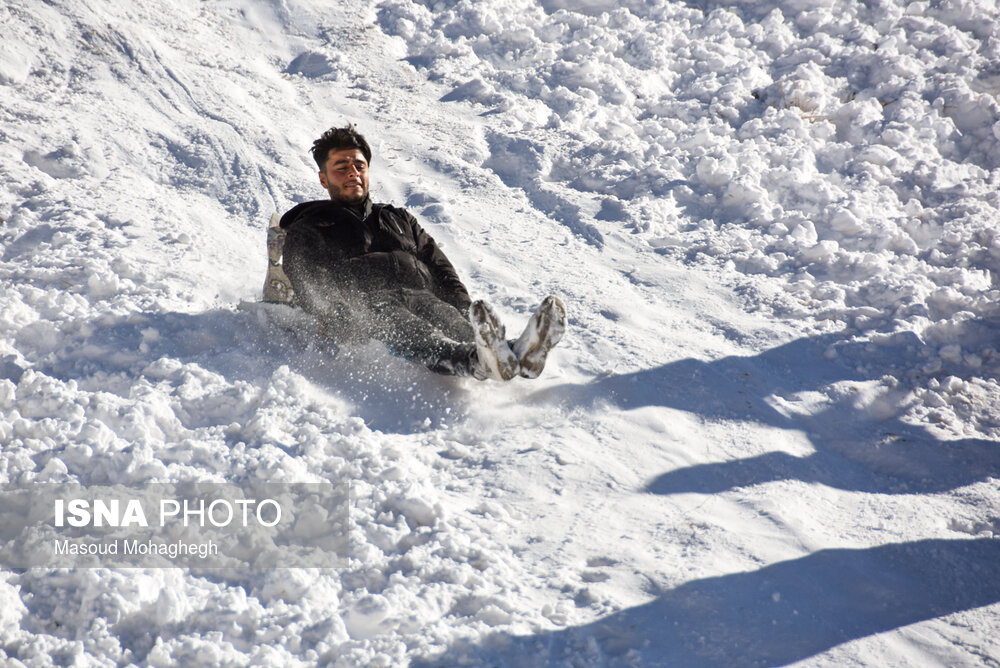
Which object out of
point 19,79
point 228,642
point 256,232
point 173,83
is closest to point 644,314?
point 256,232

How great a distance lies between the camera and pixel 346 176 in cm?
372

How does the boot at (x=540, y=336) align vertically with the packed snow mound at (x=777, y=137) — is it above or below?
below

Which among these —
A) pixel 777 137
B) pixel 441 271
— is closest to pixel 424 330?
pixel 441 271

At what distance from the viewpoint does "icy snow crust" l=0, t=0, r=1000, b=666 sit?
2.14m

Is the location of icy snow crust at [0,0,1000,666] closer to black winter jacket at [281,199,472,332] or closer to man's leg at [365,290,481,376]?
man's leg at [365,290,481,376]

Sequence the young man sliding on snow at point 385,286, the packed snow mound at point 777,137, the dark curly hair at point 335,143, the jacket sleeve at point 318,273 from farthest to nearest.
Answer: the packed snow mound at point 777,137 < the dark curly hair at point 335,143 < the jacket sleeve at point 318,273 < the young man sliding on snow at point 385,286

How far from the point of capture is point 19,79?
496 centimetres

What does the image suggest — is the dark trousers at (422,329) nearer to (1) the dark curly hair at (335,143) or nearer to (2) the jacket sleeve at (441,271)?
(2) the jacket sleeve at (441,271)

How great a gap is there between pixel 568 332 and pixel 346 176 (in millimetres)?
1531

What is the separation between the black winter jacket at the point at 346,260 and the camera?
347cm

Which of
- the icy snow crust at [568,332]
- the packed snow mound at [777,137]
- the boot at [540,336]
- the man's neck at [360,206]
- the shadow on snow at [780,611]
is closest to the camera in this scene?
the shadow on snow at [780,611]

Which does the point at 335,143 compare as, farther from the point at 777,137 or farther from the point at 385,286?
the point at 777,137

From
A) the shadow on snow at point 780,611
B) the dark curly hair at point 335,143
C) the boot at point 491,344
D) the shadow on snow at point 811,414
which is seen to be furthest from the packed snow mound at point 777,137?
the boot at point 491,344

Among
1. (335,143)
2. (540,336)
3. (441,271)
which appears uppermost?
(335,143)
